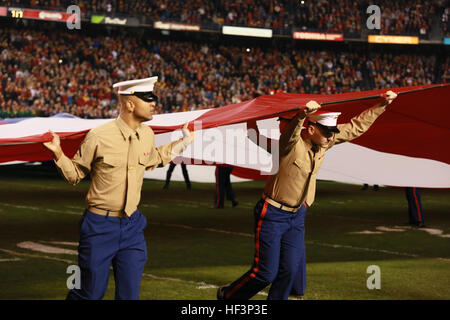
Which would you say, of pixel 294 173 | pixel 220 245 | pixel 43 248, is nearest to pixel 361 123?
pixel 294 173

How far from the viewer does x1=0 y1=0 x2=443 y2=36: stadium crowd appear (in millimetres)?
32750

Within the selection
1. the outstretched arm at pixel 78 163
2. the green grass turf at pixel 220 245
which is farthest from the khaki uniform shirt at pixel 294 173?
the outstretched arm at pixel 78 163

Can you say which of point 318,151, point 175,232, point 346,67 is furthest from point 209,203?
point 346,67

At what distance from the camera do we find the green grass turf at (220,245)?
247 inches

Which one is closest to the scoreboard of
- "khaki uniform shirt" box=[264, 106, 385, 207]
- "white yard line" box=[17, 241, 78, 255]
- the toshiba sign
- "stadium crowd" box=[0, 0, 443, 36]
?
"stadium crowd" box=[0, 0, 443, 36]

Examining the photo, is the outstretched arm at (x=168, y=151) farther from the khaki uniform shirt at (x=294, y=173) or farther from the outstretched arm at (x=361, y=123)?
the outstretched arm at (x=361, y=123)

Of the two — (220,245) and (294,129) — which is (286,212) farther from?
(220,245)

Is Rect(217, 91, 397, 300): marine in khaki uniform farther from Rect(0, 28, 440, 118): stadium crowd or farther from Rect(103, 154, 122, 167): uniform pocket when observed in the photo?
Rect(0, 28, 440, 118): stadium crowd

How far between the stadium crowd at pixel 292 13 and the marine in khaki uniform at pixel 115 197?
1112 inches

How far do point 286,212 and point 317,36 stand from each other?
30.5 m

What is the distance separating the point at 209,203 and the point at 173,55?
2002cm

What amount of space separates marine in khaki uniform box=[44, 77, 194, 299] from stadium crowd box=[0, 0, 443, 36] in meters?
Result: 28.2
